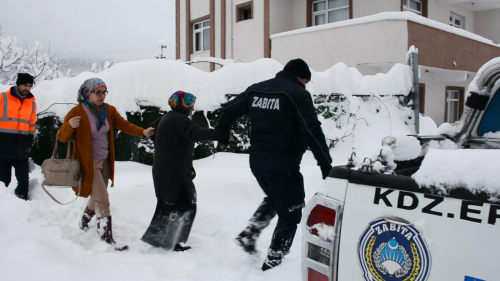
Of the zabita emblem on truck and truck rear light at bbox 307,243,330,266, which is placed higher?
the zabita emblem on truck

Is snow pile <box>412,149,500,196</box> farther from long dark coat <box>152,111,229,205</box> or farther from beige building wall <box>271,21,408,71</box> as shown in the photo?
beige building wall <box>271,21,408,71</box>

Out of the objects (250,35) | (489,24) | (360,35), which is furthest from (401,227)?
(489,24)

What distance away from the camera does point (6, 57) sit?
23109 mm

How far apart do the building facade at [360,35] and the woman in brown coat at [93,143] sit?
9.25 m

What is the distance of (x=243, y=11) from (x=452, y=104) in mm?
9846

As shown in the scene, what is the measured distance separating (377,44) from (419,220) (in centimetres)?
1056

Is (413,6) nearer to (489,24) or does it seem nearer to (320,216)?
(489,24)

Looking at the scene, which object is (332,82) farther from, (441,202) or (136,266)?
(441,202)

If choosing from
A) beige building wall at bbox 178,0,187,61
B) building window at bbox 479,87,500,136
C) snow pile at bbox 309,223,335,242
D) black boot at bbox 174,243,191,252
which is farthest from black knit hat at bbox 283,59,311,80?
beige building wall at bbox 178,0,187,61

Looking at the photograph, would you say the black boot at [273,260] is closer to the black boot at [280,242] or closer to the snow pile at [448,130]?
the black boot at [280,242]

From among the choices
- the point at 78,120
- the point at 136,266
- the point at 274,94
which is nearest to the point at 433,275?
the point at 274,94

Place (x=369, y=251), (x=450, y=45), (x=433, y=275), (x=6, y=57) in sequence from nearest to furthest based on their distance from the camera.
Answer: (x=433, y=275) < (x=369, y=251) < (x=450, y=45) < (x=6, y=57)

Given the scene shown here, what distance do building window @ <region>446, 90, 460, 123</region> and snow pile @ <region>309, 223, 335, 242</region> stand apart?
16338mm

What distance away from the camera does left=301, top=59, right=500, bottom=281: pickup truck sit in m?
1.29
